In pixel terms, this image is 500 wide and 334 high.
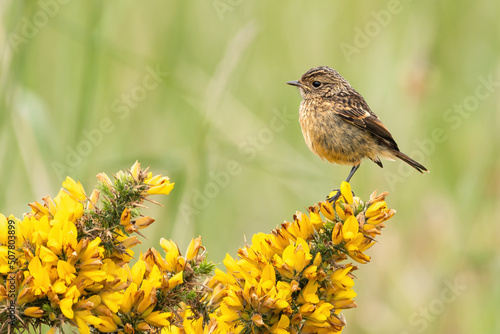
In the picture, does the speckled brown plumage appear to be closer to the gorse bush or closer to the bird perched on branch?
the bird perched on branch

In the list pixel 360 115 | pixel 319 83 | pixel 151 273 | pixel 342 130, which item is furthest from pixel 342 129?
pixel 151 273

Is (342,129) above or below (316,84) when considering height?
below

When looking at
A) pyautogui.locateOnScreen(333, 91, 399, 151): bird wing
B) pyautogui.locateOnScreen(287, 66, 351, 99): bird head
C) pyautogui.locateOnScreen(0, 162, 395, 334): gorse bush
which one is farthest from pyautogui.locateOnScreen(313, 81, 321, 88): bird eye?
pyautogui.locateOnScreen(0, 162, 395, 334): gorse bush

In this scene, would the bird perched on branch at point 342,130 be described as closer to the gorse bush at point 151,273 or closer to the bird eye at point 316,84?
the bird eye at point 316,84

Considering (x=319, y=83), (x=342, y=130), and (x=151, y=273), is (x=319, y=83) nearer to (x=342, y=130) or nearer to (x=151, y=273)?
(x=342, y=130)

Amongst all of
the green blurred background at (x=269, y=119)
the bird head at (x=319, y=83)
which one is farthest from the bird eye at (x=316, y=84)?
the green blurred background at (x=269, y=119)

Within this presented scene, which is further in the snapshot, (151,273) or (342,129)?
(342,129)

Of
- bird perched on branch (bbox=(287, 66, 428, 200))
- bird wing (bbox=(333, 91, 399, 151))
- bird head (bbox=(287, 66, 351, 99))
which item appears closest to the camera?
bird perched on branch (bbox=(287, 66, 428, 200))
